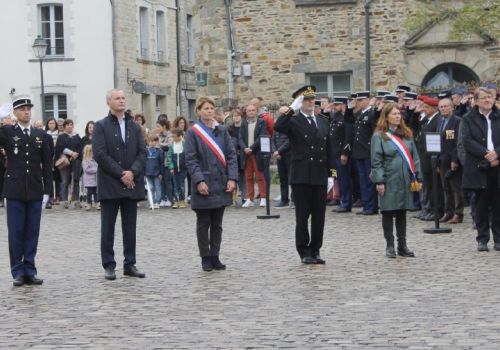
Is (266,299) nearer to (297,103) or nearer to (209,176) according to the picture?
(209,176)

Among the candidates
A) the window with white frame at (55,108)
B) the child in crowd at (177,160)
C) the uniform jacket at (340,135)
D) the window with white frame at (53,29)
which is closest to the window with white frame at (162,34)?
the window with white frame at (53,29)

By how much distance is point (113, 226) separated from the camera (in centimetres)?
1421

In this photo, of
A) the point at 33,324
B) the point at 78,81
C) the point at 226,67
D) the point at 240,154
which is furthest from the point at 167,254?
the point at 78,81

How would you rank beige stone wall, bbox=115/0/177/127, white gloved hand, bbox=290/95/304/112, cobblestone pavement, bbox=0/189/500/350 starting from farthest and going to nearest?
beige stone wall, bbox=115/0/177/127
white gloved hand, bbox=290/95/304/112
cobblestone pavement, bbox=0/189/500/350

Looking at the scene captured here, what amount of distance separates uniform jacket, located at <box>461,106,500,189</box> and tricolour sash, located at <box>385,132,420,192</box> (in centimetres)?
86

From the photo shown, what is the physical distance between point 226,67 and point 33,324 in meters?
24.0

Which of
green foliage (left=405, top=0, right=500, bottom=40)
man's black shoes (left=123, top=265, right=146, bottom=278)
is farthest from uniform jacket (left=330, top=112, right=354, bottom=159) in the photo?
man's black shoes (left=123, top=265, right=146, bottom=278)

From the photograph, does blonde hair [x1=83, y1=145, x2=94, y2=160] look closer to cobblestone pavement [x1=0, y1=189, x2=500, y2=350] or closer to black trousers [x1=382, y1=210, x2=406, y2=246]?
cobblestone pavement [x1=0, y1=189, x2=500, y2=350]

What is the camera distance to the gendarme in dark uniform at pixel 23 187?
13828 millimetres

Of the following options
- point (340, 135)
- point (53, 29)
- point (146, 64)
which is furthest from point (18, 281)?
point (146, 64)

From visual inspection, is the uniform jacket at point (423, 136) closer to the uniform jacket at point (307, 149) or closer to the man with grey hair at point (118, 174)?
the uniform jacket at point (307, 149)

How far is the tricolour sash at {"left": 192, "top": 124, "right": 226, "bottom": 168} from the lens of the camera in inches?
581

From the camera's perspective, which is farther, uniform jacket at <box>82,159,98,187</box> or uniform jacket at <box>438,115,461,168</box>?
uniform jacket at <box>82,159,98,187</box>

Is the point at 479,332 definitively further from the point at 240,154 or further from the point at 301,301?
the point at 240,154
